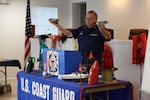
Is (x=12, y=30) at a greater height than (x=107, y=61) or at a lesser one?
greater

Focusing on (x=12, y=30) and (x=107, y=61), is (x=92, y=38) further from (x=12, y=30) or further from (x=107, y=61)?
(x=12, y=30)

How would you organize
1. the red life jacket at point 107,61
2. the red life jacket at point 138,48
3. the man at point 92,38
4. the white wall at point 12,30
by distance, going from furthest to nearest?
1. the white wall at point 12,30
2. the red life jacket at point 138,48
3. the man at point 92,38
4. the red life jacket at point 107,61

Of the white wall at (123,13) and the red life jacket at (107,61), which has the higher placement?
the white wall at (123,13)

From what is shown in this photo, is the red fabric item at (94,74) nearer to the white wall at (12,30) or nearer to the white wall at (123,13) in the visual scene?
the white wall at (123,13)

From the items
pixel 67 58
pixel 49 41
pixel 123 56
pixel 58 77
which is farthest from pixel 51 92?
pixel 49 41

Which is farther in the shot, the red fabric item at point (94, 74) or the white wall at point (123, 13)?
the white wall at point (123, 13)

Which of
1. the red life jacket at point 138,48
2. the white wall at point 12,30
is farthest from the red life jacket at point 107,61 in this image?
the white wall at point 12,30

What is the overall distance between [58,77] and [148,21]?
4.48 metres

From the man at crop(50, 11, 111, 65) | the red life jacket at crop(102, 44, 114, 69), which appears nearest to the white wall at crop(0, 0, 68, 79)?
the man at crop(50, 11, 111, 65)

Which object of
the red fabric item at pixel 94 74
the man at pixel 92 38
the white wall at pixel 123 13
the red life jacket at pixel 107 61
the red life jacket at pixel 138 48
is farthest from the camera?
the white wall at pixel 123 13

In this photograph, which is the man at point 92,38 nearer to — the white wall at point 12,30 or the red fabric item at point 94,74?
the red fabric item at point 94,74

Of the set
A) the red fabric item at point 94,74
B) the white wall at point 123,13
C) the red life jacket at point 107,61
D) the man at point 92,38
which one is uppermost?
the white wall at point 123,13

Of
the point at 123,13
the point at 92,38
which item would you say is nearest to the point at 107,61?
the point at 92,38

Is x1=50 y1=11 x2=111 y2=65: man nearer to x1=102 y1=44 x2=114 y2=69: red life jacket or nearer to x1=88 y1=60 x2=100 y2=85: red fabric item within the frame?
x1=102 y1=44 x2=114 y2=69: red life jacket
